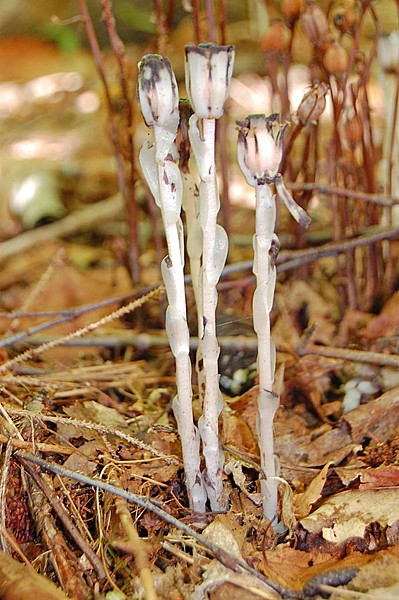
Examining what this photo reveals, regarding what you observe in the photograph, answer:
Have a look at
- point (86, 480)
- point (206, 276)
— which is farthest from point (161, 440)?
point (206, 276)

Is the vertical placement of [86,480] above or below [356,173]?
below

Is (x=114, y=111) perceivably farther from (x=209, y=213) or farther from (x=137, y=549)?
(x=137, y=549)

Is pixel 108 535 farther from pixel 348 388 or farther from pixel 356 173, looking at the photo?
pixel 356 173

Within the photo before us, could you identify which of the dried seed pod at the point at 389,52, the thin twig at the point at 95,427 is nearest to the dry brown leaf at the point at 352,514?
the thin twig at the point at 95,427

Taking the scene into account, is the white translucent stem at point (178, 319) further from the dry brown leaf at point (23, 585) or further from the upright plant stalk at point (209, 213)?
the dry brown leaf at point (23, 585)

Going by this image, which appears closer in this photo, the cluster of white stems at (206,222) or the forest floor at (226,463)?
the cluster of white stems at (206,222)

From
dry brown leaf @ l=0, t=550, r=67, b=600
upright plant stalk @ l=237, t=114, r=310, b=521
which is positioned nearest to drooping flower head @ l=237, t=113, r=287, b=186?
upright plant stalk @ l=237, t=114, r=310, b=521

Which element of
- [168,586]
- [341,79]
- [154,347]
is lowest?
[168,586]
